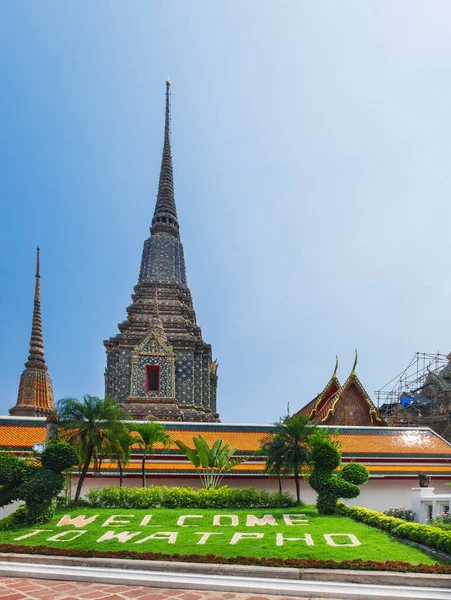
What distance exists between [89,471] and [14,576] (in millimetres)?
10436

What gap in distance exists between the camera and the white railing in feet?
44.6

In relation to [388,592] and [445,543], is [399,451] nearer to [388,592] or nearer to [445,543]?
[445,543]

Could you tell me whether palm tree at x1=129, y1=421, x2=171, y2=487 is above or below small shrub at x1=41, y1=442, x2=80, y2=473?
above

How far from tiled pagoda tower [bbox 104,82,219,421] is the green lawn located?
41.3 feet

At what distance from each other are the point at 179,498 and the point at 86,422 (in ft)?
13.2

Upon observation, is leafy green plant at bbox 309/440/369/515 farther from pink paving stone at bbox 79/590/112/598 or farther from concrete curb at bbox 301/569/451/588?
pink paving stone at bbox 79/590/112/598

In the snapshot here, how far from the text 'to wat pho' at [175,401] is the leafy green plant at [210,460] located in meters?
0.60

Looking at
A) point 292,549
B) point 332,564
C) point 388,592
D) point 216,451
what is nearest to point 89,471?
point 216,451

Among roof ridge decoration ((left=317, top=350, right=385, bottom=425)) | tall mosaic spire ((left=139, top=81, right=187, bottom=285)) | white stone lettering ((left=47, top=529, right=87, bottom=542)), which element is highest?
tall mosaic spire ((left=139, top=81, right=187, bottom=285))

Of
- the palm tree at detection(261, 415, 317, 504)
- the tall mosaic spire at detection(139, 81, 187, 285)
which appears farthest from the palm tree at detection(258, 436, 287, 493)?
the tall mosaic spire at detection(139, 81, 187, 285)

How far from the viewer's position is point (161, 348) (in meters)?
30.8

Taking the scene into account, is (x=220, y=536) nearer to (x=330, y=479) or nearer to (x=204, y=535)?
(x=204, y=535)

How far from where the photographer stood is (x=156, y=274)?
36375mm

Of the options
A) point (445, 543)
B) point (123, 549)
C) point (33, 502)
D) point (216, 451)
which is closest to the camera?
point (445, 543)
